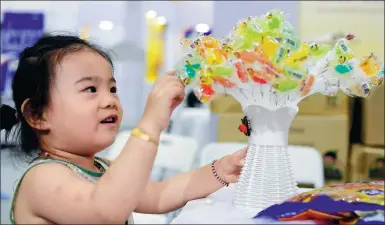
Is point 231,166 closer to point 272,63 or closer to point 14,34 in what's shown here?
point 272,63

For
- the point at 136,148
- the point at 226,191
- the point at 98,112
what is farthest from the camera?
the point at 226,191

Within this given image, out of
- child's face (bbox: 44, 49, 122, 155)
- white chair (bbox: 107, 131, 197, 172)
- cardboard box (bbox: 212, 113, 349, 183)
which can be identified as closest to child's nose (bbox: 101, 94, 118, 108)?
child's face (bbox: 44, 49, 122, 155)

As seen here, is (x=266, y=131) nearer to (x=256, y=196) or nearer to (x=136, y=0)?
(x=256, y=196)

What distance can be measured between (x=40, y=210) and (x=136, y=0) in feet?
8.80

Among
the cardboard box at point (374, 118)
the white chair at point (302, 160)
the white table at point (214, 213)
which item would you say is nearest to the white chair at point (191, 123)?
the cardboard box at point (374, 118)

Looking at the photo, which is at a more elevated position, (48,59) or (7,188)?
(48,59)

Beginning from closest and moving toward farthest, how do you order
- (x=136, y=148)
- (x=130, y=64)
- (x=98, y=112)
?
(x=136, y=148) < (x=98, y=112) < (x=130, y=64)

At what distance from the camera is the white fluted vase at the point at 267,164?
936 millimetres

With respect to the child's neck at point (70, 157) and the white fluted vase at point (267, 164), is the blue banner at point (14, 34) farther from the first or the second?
→ the white fluted vase at point (267, 164)

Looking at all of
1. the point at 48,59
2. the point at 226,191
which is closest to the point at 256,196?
the point at 226,191

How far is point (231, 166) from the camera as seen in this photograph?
43.5 inches

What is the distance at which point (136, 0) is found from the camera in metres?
3.44

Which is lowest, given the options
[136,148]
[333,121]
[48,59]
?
[333,121]

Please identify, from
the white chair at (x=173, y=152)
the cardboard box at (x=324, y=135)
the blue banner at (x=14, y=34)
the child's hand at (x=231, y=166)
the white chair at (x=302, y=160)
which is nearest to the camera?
the child's hand at (x=231, y=166)
